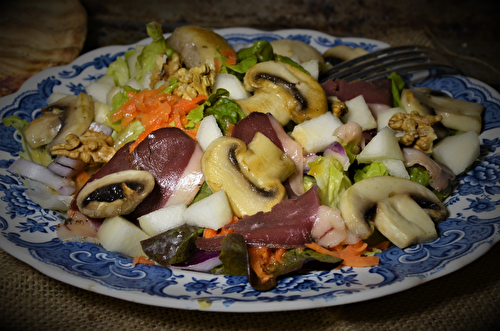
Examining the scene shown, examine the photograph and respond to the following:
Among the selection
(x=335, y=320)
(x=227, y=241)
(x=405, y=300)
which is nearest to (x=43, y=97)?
(x=227, y=241)

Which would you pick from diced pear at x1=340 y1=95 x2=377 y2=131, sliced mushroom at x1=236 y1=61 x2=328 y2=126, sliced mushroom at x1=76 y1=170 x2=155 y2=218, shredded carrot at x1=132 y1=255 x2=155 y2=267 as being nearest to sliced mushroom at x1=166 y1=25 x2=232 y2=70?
sliced mushroom at x1=236 y1=61 x2=328 y2=126

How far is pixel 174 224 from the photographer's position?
2.73 metres

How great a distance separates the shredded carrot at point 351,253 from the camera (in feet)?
8.34

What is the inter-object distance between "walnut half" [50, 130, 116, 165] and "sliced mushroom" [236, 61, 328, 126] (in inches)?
43.5

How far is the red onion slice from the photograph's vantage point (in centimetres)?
314

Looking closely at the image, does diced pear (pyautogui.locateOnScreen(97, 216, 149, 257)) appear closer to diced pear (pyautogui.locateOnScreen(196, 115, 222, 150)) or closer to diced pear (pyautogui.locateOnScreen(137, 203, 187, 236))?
diced pear (pyautogui.locateOnScreen(137, 203, 187, 236))

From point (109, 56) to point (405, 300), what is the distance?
3.90 metres

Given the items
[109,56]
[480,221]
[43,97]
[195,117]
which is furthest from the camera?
[109,56]

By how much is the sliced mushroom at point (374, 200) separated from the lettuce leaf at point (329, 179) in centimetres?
18

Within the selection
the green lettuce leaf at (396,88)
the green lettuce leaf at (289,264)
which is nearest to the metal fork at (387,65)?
the green lettuce leaf at (396,88)

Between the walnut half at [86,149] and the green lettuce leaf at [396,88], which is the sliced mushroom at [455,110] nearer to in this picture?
the green lettuce leaf at [396,88]

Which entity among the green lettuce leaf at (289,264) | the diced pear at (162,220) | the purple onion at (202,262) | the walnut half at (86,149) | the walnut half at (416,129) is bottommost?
the purple onion at (202,262)

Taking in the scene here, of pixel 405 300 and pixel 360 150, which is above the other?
pixel 360 150

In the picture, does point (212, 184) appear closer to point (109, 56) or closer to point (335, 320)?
point (335, 320)
